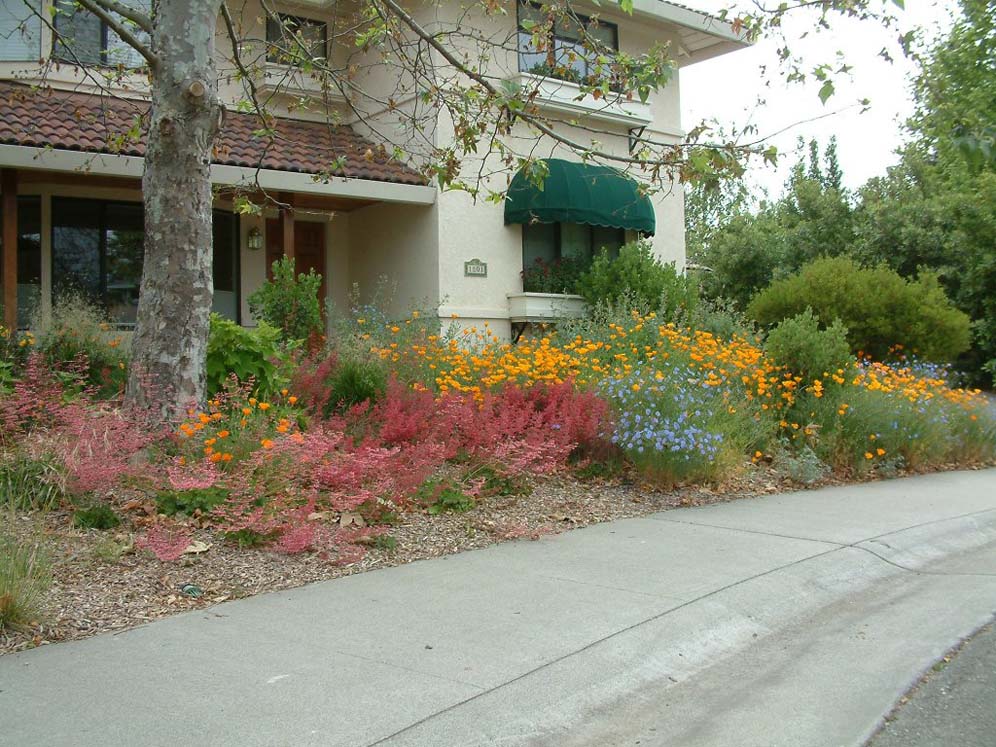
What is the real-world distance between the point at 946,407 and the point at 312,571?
33.4 feet

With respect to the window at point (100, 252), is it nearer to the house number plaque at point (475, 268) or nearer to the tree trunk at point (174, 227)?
the house number plaque at point (475, 268)

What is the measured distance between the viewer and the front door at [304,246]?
1705 cm

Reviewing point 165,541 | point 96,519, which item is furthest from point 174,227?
point 165,541

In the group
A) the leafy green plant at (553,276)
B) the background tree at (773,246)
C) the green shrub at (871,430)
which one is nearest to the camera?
the green shrub at (871,430)

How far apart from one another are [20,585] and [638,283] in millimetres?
12205

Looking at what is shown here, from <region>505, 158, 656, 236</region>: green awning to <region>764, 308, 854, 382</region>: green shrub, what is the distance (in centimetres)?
458

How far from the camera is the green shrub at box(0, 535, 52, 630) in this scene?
5016mm

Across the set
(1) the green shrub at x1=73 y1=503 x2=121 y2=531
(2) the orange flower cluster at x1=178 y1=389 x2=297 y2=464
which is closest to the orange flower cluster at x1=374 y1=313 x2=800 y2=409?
(2) the orange flower cluster at x1=178 y1=389 x2=297 y2=464

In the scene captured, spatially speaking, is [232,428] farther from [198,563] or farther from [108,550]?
[108,550]

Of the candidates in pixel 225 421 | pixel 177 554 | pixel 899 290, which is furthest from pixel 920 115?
pixel 177 554

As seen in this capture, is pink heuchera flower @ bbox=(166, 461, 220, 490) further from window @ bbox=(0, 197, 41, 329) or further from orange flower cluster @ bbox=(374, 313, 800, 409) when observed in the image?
window @ bbox=(0, 197, 41, 329)

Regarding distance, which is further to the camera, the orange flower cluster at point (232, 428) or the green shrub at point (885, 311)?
the green shrub at point (885, 311)

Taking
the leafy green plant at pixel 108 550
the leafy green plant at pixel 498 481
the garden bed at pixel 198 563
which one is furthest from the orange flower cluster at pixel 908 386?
the leafy green plant at pixel 108 550

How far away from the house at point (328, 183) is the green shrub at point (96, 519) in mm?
6663
